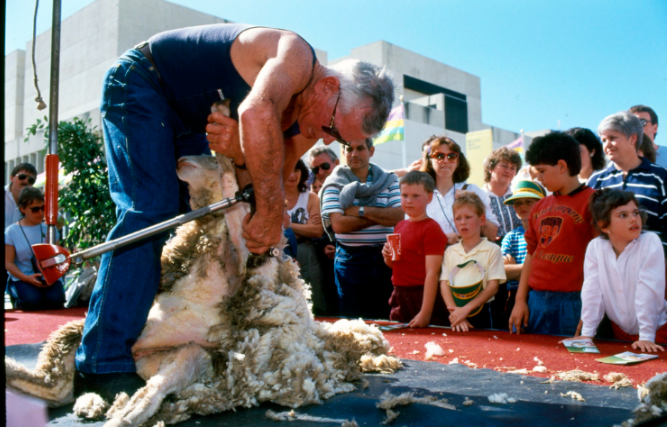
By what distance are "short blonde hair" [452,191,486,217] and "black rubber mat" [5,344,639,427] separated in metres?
1.88

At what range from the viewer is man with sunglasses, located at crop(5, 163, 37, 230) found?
20.5 feet

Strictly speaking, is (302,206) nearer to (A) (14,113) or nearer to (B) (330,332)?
(B) (330,332)

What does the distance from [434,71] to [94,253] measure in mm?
21082

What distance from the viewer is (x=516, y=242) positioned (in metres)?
4.26

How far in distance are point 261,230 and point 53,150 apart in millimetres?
1139

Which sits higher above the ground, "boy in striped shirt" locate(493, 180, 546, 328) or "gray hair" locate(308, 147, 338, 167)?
"gray hair" locate(308, 147, 338, 167)

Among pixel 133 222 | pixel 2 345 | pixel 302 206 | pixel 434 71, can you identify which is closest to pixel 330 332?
pixel 133 222

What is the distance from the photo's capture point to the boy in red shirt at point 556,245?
3.33 m

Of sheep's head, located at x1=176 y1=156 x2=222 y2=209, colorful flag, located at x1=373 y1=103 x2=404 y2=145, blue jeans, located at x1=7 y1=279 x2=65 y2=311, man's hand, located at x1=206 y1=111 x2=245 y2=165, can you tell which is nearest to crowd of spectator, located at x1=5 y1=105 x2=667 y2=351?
blue jeans, located at x1=7 y1=279 x2=65 y2=311

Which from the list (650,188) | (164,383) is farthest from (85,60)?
(164,383)

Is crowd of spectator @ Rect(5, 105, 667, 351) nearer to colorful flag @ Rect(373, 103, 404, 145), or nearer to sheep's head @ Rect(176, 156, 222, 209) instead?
sheep's head @ Rect(176, 156, 222, 209)

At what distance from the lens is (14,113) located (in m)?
11.5

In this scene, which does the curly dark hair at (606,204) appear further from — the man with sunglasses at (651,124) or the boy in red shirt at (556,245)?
the man with sunglasses at (651,124)

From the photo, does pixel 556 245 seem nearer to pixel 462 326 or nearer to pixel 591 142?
pixel 462 326
